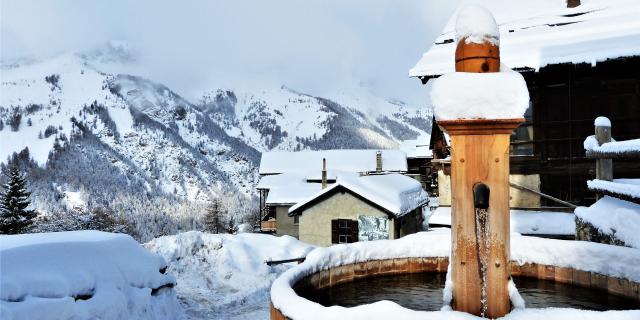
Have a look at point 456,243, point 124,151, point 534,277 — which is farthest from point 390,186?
point 124,151

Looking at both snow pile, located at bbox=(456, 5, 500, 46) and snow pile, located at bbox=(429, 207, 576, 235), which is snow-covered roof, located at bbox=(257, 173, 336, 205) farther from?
snow pile, located at bbox=(456, 5, 500, 46)

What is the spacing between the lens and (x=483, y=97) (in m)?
3.23

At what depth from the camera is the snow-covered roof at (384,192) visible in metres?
23.2

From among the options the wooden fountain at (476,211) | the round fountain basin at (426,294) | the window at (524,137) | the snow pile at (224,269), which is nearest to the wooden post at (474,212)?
the wooden fountain at (476,211)

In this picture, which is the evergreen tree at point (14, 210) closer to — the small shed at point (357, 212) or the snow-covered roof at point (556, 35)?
the small shed at point (357, 212)

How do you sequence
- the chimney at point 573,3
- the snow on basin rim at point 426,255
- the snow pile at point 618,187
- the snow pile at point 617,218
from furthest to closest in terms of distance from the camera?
the chimney at point 573,3 → the snow pile at point 618,187 → the snow pile at point 617,218 → the snow on basin rim at point 426,255

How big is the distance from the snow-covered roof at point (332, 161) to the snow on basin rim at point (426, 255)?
4691 cm

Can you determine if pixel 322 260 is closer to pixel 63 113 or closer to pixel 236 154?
pixel 236 154

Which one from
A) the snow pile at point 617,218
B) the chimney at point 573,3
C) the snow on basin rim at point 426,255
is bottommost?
the snow on basin rim at point 426,255

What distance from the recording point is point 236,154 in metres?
175

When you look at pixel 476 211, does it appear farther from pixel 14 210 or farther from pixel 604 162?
pixel 14 210

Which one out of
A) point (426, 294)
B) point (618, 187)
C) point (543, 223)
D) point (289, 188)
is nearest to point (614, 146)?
point (618, 187)

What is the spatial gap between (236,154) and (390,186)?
153391 millimetres

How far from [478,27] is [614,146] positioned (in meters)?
4.76
